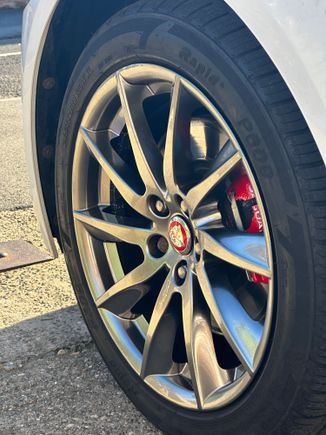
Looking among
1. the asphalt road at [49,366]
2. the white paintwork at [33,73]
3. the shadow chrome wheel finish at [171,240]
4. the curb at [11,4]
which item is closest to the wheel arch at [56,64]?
the white paintwork at [33,73]

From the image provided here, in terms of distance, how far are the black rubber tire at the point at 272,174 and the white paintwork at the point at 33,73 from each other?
1.23ft

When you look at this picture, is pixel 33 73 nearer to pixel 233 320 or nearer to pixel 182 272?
pixel 182 272

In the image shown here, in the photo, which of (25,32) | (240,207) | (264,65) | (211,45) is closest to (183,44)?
(211,45)

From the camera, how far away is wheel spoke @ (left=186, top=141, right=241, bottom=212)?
5.96 feet

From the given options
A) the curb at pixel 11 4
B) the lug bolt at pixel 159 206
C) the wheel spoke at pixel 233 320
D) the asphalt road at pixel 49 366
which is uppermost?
the curb at pixel 11 4

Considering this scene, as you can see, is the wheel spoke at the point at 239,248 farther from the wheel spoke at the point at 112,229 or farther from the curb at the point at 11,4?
the curb at the point at 11,4

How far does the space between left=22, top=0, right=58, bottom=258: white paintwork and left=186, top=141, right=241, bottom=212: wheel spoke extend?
28.4 inches

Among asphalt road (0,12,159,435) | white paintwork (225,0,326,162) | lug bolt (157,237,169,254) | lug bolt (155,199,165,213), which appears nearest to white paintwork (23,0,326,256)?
white paintwork (225,0,326,162)

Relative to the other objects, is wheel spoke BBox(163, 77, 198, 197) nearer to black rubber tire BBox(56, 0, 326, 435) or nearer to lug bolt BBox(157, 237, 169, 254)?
black rubber tire BBox(56, 0, 326, 435)

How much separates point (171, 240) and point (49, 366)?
0.82 metres

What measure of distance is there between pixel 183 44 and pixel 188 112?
18 centimetres

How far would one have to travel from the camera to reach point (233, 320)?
6.36 feet

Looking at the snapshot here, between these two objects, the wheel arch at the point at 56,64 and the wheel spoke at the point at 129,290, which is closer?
the wheel spoke at the point at 129,290

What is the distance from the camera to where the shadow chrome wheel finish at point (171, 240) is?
1.91 m
